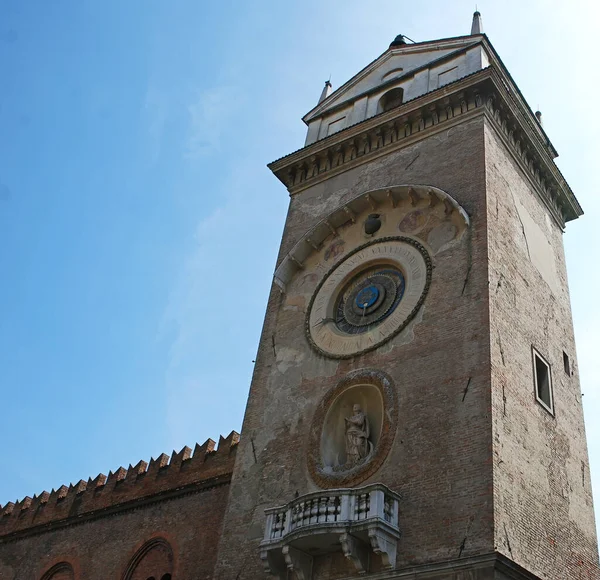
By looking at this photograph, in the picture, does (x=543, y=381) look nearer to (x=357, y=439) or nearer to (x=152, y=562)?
(x=357, y=439)

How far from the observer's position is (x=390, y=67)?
2070 centimetres

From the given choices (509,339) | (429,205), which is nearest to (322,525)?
(509,339)

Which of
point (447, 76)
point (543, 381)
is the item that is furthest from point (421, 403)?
point (447, 76)

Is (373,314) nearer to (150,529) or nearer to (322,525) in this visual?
(322,525)

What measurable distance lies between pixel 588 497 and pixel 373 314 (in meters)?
5.16

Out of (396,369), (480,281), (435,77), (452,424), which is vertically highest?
(435,77)

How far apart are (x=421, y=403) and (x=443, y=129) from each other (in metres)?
6.91

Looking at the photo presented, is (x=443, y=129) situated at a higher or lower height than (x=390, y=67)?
lower

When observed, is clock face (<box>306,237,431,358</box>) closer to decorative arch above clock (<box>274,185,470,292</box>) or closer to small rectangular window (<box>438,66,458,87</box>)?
decorative arch above clock (<box>274,185,470,292</box>)

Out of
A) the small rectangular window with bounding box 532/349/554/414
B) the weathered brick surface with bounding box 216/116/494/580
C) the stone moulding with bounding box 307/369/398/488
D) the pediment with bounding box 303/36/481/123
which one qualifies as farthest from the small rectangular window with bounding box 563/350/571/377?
the pediment with bounding box 303/36/481/123

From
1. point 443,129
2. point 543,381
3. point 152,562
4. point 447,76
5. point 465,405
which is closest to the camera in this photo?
point 465,405

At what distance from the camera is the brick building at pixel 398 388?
39.1ft

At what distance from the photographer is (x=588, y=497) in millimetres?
14328

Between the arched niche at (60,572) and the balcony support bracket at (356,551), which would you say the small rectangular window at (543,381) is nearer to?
the balcony support bracket at (356,551)
